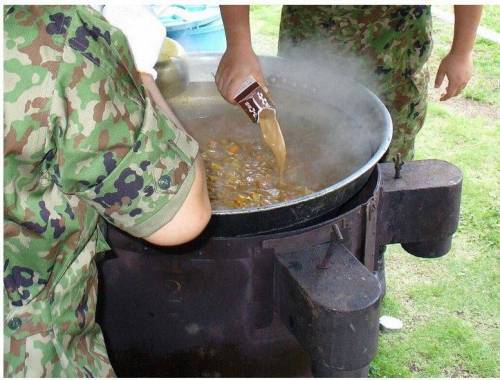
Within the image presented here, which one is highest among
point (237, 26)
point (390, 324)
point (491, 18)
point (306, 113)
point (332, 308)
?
point (237, 26)

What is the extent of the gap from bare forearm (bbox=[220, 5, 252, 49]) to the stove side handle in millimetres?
736

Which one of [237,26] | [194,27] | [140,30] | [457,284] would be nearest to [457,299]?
[457,284]

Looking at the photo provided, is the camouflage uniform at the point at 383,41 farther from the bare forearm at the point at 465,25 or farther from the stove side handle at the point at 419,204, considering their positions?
the stove side handle at the point at 419,204

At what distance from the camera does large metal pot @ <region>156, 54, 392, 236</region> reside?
242 cm

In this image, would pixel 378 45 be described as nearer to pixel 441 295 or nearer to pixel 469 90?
pixel 441 295

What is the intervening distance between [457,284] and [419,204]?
1.34m

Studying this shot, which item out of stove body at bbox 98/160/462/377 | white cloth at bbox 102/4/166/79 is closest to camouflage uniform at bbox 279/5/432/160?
stove body at bbox 98/160/462/377

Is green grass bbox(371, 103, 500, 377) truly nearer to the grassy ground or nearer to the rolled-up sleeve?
the grassy ground

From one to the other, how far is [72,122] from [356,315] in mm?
1023

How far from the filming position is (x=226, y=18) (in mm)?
2617

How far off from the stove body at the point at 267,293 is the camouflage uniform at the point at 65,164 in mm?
563

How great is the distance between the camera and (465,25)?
290cm

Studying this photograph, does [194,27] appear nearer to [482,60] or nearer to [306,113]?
[306,113]

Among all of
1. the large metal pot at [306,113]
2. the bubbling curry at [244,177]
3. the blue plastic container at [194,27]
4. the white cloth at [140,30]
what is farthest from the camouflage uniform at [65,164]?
the blue plastic container at [194,27]
